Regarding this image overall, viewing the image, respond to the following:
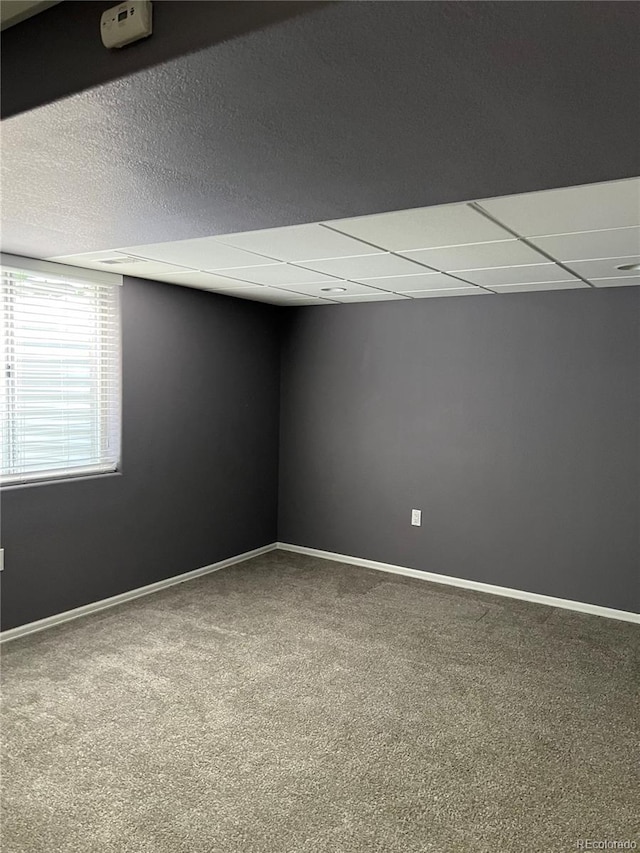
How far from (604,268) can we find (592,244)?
2.12 ft

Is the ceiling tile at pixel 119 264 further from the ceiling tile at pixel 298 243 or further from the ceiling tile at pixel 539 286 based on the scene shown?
the ceiling tile at pixel 539 286

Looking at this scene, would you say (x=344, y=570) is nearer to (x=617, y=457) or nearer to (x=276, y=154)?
(x=617, y=457)

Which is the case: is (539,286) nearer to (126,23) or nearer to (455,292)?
(455,292)

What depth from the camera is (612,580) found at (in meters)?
4.20

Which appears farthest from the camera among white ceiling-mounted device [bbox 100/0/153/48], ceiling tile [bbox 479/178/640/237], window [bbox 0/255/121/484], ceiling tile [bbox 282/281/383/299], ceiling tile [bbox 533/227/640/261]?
ceiling tile [bbox 282/281/383/299]

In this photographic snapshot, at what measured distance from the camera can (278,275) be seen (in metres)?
3.86

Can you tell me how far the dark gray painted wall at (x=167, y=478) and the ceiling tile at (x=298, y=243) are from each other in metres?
1.43

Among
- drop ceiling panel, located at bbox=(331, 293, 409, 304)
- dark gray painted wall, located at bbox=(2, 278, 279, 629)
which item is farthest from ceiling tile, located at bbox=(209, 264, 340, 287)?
dark gray painted wall, located at bbox=(2, 278, 279, 629)

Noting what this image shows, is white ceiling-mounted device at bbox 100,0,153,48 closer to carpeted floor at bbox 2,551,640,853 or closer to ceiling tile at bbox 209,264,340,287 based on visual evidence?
ceiling tile at bbox 209,264,340,287

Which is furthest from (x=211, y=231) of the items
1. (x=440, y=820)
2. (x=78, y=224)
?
(x=440, y=820)

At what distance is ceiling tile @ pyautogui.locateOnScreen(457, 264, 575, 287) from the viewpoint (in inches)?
137

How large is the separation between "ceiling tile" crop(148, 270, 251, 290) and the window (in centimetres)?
35

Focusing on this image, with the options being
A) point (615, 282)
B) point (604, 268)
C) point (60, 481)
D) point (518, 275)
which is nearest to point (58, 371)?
point (60, 481)

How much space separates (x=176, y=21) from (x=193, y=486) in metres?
3.67
